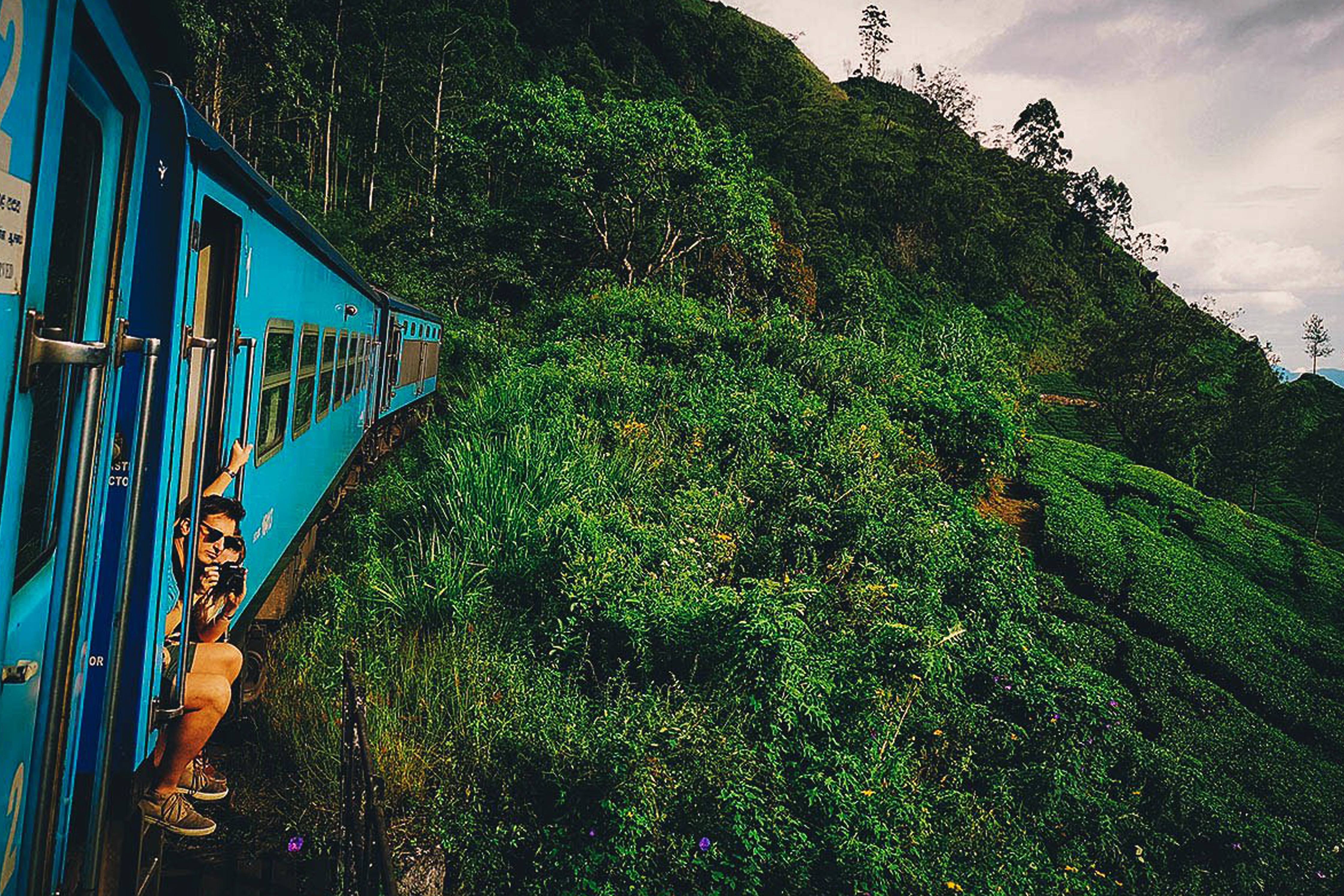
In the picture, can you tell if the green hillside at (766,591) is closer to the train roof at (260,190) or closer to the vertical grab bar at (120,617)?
the vertical grab bar at (120,617)

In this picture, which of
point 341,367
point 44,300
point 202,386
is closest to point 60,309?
point 44,300

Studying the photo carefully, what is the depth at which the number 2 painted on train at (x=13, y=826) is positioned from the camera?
1517 mm

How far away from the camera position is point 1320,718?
8.49 m

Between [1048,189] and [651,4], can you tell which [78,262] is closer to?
[1048,189]

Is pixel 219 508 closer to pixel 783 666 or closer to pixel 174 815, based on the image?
pixel 174 815

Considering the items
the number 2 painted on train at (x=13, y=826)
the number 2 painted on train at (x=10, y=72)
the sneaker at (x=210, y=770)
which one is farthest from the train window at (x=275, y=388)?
the number 2 painted on train at (x=10, y=72)

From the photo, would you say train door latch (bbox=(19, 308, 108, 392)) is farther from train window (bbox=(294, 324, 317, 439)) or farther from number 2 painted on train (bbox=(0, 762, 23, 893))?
train window (bbox=(294, 324, 317, 439))

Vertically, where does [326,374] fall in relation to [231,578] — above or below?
above

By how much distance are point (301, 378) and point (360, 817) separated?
297cm

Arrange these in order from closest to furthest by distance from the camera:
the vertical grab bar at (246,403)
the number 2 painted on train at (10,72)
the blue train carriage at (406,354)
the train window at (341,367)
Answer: the number 2 painted on train at (10,72), the vertical grab bar at (246,403), the train window at (341,367), the blue train carriage at (406,354)

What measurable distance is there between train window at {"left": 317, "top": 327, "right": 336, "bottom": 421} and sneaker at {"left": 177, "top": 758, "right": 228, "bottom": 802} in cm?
347

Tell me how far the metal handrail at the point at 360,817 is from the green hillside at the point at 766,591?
46 centimetres

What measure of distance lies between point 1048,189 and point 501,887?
60.6 metres

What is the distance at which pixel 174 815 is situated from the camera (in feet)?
9.52
